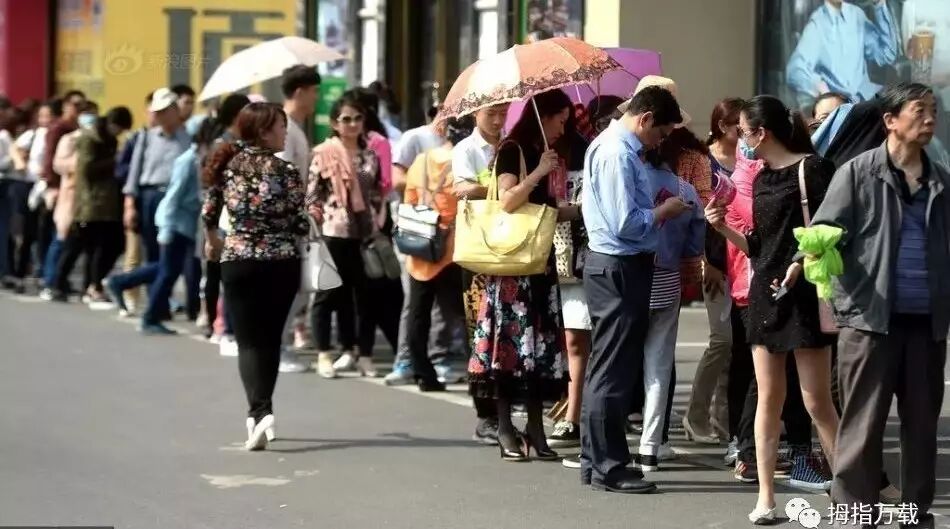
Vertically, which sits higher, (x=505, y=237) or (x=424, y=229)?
(x=505, y=237)

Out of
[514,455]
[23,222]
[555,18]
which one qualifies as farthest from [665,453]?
[23,222]

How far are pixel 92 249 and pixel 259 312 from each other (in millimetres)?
7095

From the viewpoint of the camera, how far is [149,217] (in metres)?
14.5

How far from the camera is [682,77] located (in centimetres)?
1517

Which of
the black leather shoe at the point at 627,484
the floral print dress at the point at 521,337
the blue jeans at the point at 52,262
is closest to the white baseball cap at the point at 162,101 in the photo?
the blue jeans at the point at 52,262

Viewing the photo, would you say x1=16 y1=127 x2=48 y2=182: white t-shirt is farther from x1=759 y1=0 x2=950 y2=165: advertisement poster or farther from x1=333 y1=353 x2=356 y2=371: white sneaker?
x1=759 y1=0 x2=950 y2=165: advertisement poster

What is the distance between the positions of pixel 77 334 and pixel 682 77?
216 inches

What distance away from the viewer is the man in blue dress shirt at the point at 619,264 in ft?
25.4

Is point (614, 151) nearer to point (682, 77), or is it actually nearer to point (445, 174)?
point (445, 174)

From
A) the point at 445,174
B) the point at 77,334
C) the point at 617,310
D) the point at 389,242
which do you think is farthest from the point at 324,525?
the point at 77,334

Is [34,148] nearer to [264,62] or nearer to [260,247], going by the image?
[264,62]

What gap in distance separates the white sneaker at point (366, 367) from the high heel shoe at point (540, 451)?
295cm

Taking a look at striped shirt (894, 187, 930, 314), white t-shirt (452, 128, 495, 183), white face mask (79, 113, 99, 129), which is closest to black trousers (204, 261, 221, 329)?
white face mask (79, 113, 99, 129)

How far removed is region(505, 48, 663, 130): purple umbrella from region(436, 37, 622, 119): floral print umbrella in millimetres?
894
